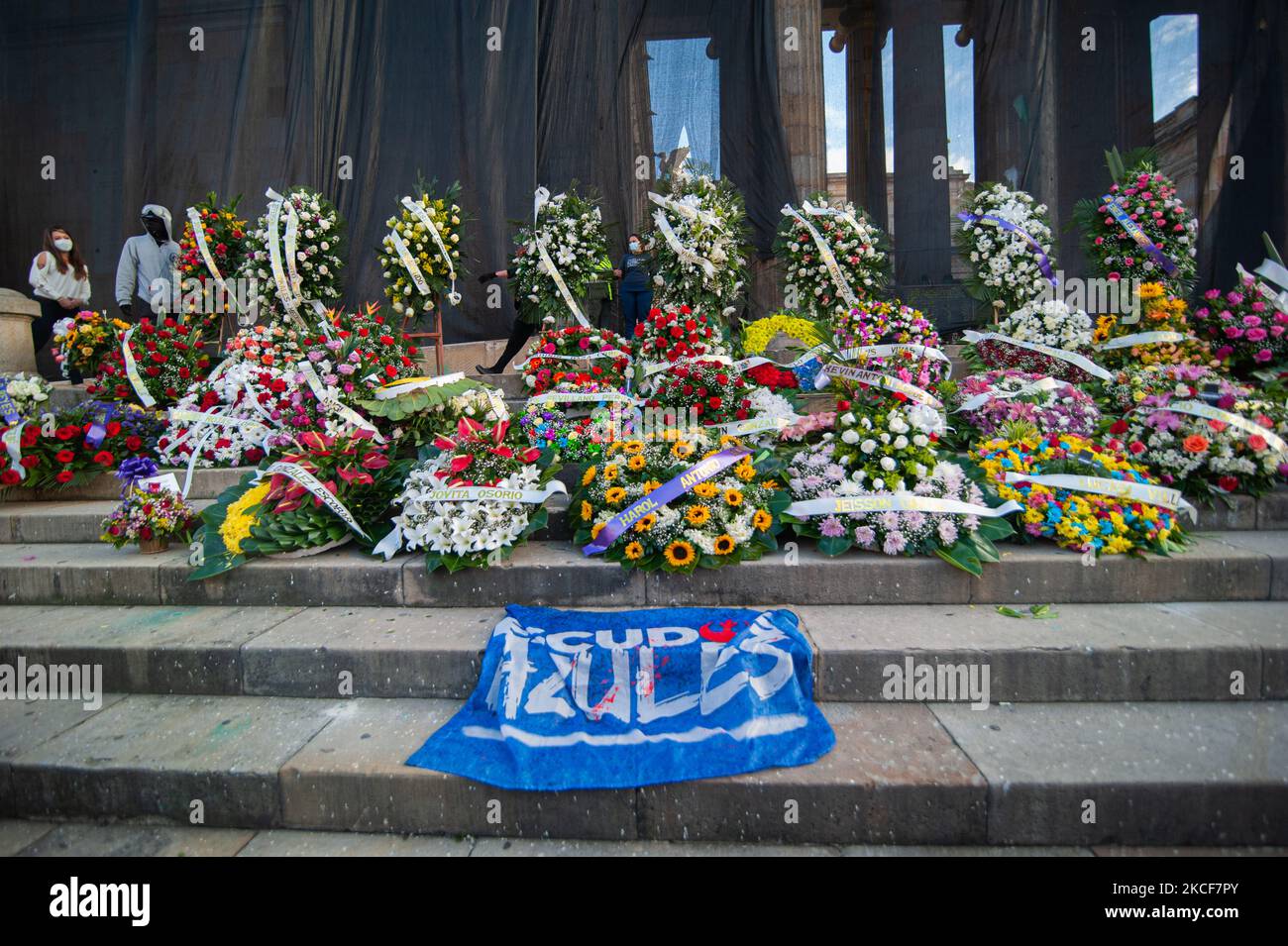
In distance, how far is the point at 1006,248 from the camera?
6953mm

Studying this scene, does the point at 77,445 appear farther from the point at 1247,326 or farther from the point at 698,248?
the point at 1247,326

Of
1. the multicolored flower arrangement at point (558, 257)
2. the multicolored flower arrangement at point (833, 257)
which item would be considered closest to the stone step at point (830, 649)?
the multicolored flower arrangement at point (558, 257)

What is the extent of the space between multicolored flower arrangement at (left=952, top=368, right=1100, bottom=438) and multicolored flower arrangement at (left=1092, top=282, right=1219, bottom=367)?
882 millimetres

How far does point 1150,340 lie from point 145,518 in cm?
725

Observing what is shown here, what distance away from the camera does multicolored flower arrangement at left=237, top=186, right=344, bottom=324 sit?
6.81 meters

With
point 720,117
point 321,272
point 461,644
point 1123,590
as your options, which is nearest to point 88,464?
point 321,272

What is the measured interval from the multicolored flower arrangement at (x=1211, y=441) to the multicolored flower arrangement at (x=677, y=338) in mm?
2929

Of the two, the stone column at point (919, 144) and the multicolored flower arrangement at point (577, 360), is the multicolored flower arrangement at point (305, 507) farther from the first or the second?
the stone column at point (919, 144)

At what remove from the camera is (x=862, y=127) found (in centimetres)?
1662

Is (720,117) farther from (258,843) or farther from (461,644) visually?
(258,843)

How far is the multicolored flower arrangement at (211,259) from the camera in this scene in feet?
23.2

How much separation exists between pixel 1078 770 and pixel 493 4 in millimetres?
9974

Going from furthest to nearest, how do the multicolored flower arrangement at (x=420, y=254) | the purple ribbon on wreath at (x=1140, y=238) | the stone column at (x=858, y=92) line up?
1. the stone column at (x=858, y=92)
2. the multicolored flower arrangement at (x=420, y=254)
3. the purple ribbon on wreath at (x=1140, y=238)

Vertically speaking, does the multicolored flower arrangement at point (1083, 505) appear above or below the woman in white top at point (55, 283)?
below
